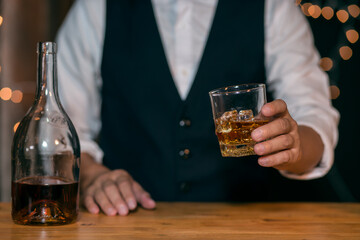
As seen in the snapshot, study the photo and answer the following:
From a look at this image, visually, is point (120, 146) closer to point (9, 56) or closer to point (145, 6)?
point (145, 6)

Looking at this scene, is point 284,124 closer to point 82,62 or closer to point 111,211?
point 111,211

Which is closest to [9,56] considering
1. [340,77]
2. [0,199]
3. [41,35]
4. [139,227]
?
[41,35]

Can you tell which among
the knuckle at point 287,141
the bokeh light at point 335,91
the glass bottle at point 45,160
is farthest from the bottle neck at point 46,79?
the bokeh light at point 335,91

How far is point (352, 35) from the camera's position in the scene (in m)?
2.66

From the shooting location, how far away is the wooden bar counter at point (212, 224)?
36.9 inches

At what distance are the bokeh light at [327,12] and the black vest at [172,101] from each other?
1.20 metres

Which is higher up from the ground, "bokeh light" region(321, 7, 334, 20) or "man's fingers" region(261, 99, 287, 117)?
"bokeh light" region(321, 7, 334, 20)

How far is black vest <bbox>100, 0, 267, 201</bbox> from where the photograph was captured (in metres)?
1.56

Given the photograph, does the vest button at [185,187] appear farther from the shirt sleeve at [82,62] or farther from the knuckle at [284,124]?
the knuckle at [284,124]

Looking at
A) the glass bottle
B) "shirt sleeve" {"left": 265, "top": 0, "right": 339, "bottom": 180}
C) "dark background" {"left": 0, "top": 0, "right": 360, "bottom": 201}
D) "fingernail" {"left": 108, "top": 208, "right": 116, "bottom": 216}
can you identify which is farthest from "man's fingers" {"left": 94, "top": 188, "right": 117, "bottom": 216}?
"dark background" {"left": 0, "top": 0, "right": 360, "bottom": 201}

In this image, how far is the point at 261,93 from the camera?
98cm

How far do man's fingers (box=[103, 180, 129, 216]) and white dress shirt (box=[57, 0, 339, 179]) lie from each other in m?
0.40

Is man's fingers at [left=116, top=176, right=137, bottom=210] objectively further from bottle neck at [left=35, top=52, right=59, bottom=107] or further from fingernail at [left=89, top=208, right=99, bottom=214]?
bottle neck at [left=35, top=52, right=59, bottom=107]

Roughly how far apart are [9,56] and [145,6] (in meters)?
1.07
